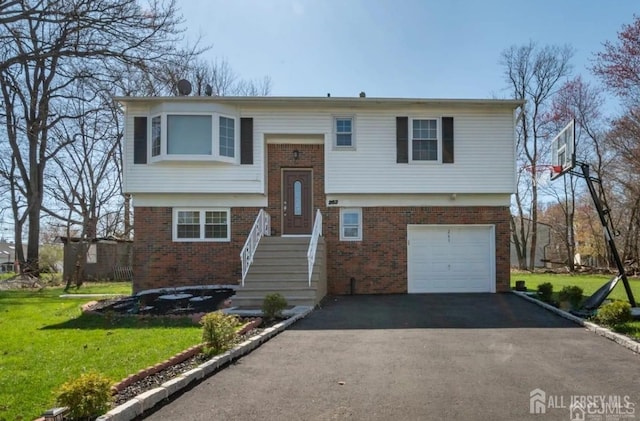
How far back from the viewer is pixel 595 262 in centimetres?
3206

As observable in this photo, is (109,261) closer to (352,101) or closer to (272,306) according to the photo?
(352,101)

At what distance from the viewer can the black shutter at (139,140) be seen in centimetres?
1401

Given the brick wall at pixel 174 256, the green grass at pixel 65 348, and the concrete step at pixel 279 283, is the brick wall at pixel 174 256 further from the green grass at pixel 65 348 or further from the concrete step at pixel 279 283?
the green grass at pixel 65 348

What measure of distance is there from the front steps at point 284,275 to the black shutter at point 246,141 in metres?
2.47

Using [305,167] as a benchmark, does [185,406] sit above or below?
below

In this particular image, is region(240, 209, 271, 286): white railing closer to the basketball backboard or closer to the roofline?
the roofline

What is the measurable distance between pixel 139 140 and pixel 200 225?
3114 mm

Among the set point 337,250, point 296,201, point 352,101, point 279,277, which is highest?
point 352,101

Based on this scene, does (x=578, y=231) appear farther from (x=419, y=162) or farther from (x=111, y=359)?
(x=111, y=359)

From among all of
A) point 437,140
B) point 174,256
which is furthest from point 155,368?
point 437,140

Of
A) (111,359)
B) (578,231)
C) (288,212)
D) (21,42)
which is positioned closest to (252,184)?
(288,212)

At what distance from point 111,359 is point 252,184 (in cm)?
814

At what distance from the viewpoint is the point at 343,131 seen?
47.1 feet

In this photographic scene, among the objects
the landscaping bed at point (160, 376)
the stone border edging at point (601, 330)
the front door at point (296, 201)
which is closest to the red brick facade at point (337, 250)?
the front door at point (296, 201)
